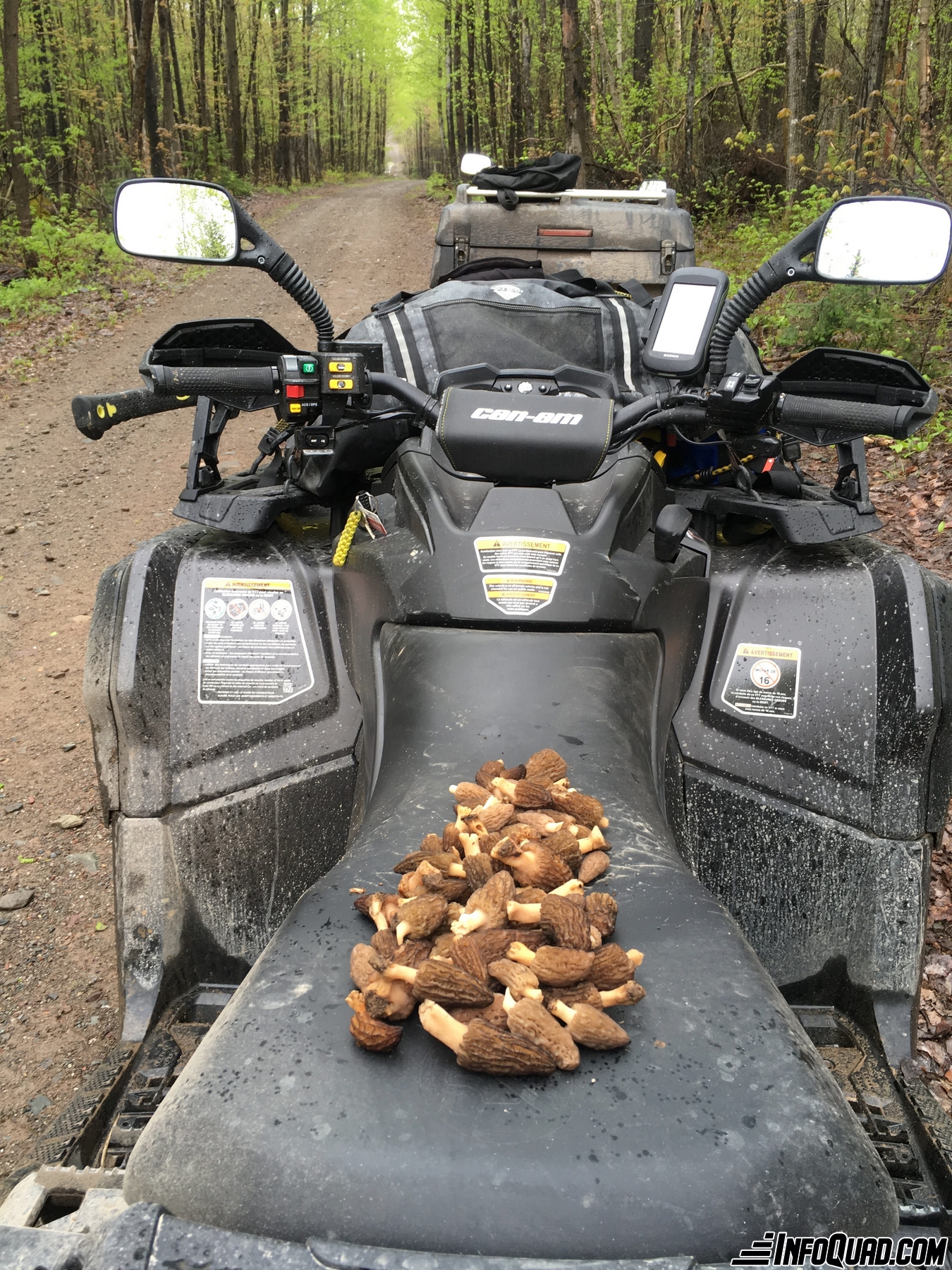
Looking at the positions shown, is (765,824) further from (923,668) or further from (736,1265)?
(736,1265)

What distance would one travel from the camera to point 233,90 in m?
27.9

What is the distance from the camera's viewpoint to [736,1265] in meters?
0.95

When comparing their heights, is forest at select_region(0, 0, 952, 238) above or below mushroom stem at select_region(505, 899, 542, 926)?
above

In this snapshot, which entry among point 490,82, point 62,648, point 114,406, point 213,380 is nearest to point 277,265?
point 213,380

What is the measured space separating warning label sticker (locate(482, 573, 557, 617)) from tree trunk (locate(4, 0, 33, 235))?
14583 millimetres

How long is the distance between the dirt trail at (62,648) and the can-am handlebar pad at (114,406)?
5.71 feet

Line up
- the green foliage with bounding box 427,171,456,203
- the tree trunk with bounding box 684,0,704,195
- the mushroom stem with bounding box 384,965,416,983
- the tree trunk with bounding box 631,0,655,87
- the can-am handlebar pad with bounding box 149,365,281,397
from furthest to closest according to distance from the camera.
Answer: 1. the green foliage with bounding box 427,171,456,203
2. the tree trunk with bounding box 631,0,655,87
3. the tree trunk with bounding box 684,0,704,195
4. the can-am handlebar pad with bounding box 149,365,281,397
5. the mushroom stem with bounding box 384,965,416,983

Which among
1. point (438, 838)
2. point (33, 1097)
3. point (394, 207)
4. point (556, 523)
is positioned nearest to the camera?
point (438, 838)

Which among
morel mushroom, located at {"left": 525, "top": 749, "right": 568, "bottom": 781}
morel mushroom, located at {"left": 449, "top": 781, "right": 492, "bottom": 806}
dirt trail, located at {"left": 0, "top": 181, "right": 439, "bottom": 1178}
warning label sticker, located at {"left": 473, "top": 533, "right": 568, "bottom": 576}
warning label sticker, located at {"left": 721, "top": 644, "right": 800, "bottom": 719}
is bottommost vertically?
dirt trail, located at {"left": 0, "top": 181, "right": 439, "bottom": 1178}

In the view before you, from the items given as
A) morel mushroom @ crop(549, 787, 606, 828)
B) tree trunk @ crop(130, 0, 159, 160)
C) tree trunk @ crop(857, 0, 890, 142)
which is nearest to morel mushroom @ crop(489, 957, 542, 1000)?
morel mushroom @ crop(549, 787, 606, 828)

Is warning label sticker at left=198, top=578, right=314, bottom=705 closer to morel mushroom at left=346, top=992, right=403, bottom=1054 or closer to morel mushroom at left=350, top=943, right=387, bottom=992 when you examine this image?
morel mushroom at left=350, top=943, right=387, bottom=992

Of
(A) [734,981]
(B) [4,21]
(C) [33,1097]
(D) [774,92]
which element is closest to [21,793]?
(C) [33,1097]

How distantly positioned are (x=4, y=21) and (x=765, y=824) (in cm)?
1589

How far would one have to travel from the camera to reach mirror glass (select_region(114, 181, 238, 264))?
2367 mm
